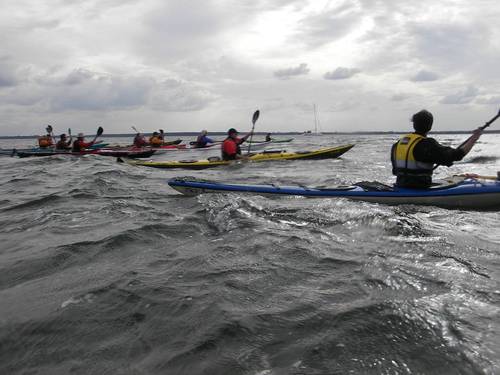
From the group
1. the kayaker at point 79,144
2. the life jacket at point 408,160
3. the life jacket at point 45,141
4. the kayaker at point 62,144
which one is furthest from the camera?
the life jacket at point 45,141

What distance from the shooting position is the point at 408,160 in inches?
251

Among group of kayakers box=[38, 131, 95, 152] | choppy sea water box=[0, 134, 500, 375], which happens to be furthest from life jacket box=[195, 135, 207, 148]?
choppy sea water box=[0, 134, 500, 375]

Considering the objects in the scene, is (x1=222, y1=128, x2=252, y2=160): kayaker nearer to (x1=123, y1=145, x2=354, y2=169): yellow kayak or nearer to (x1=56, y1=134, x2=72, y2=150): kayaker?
(x1=123, y1=145, x2=354, y2=169): yellow kayak

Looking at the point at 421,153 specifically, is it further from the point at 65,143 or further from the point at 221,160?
the point at 65,143

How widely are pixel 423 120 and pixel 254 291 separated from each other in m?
4.24

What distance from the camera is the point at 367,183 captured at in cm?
700

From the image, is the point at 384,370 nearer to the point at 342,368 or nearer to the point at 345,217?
the point at 342,368

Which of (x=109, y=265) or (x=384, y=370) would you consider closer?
(x=384, y=370)

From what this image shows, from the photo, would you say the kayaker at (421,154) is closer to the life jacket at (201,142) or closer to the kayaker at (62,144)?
the life jacket at (201,142)

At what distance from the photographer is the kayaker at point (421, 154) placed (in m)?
5.87

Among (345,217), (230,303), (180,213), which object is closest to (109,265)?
(230,303)

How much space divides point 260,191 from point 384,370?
5.14 m

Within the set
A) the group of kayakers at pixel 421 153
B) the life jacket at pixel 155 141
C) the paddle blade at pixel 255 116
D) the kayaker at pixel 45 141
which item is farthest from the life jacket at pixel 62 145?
the group of kayakers at pixel 421 153

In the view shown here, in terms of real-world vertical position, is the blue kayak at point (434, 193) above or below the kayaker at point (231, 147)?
below
